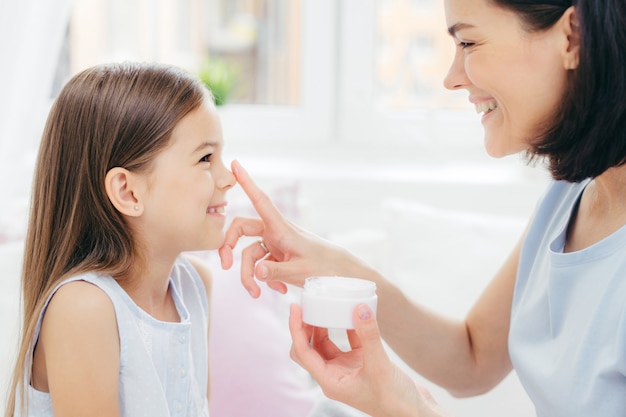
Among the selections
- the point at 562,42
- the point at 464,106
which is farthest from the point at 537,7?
the point at 464,106

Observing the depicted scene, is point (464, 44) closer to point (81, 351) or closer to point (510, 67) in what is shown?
point (510, 67)

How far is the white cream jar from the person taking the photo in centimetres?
109

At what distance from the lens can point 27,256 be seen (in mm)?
1312

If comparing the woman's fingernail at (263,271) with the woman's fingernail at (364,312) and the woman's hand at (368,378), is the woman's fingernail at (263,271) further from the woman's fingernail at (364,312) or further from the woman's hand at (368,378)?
the woman's fingernail at (364,312)

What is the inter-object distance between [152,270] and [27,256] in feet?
0.68

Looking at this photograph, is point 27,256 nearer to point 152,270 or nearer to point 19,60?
point 152,270

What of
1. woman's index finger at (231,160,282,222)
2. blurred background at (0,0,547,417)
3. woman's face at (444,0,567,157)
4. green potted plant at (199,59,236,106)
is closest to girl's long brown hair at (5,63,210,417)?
woman's index finger at (231,160,282,222)

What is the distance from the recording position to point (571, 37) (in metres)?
1.12

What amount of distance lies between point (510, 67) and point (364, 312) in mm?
437

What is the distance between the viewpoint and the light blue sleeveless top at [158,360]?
1.25 metres

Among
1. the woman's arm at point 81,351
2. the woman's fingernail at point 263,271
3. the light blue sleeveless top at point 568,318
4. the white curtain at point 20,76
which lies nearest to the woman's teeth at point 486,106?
the light blue sleeveless top at point 568,318

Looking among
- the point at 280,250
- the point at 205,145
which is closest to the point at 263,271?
the point at 280,250

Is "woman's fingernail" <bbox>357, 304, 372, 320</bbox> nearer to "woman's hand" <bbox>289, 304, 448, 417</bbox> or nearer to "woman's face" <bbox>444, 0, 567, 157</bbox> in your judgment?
"woman's hand" <bbox>289, 304, 448, 417</bbox>

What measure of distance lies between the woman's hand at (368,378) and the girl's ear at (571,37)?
0.46 metres
